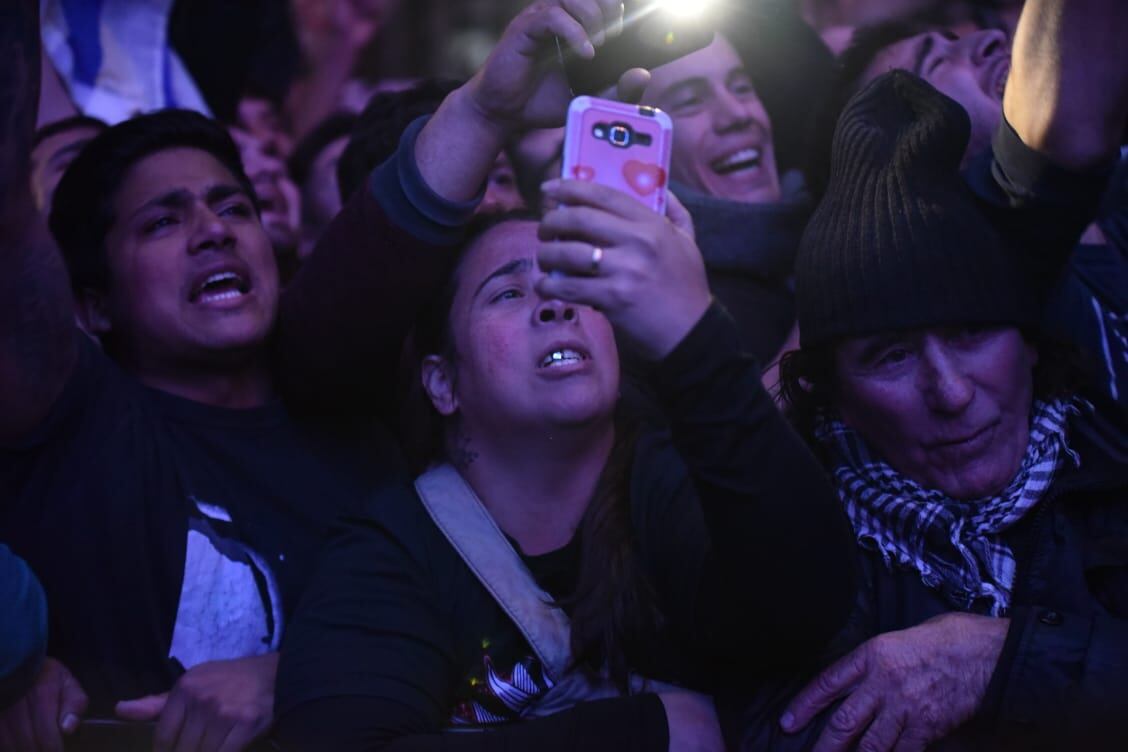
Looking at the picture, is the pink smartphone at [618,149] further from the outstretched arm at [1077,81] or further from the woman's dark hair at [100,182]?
the woman's dark hair at [100,182]

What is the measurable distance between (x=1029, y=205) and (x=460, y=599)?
4.17 feet

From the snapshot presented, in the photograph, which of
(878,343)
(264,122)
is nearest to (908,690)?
(878,343)

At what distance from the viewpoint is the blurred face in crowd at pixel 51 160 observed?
3377 millimetres

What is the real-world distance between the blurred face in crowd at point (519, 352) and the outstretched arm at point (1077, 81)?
0.89 meters

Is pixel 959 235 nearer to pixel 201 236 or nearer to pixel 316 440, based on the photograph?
pixel 316 440

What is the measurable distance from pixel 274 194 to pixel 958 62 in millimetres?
2362

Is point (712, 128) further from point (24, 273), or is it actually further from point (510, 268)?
point (24, 273)

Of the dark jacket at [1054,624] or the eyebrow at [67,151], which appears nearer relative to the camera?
the dark jacket at [1054,624]

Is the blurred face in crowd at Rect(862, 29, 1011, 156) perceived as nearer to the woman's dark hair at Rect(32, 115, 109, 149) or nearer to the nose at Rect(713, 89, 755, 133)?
the nose at Rect(713, 89, 755, 133)

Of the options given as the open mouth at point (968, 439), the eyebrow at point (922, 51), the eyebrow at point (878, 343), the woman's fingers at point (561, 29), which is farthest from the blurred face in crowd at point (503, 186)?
the open mouth at point (968, 439)

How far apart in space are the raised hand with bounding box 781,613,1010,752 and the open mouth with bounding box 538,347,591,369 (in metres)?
0.76

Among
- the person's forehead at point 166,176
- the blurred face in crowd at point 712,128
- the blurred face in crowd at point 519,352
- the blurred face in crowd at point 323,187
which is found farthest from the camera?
the blurred face in crowd at point 323,187

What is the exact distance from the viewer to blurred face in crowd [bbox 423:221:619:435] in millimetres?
2096

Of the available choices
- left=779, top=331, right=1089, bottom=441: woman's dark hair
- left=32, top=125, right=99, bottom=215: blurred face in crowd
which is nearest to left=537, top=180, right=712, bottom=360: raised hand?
left=779, top=331, right=1089, bottom=441: woman's dark hair
